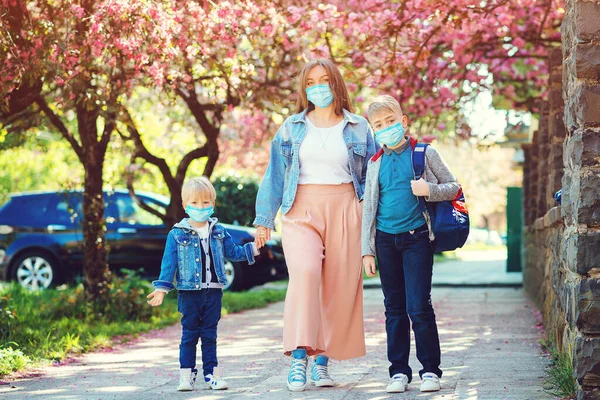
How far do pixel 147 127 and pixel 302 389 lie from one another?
790 inches

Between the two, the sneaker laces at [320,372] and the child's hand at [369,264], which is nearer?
the child's hand at [369,264]

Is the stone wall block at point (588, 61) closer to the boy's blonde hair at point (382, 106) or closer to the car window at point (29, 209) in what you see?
the boy's blonde hair at point (382, 106)

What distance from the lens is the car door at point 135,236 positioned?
15484mm

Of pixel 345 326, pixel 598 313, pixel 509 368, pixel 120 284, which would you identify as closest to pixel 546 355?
pixel 509 368

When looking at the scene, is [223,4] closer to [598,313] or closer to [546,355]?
[546,355]

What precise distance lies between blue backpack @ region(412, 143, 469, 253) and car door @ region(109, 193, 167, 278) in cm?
1005

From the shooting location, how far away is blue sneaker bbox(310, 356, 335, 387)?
609cm

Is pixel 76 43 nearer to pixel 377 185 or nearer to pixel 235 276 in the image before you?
pixel 377 185

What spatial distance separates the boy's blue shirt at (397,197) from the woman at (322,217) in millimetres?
300

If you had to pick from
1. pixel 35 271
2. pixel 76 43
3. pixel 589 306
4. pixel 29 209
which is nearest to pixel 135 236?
pixel 35 271

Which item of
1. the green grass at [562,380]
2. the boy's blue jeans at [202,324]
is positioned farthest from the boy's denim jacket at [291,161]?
the green grass at [562,380]

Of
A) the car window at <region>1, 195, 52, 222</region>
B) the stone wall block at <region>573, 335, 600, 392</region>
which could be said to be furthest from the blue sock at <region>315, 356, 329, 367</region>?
the car window at <region>1, 195, 52, 222</region>

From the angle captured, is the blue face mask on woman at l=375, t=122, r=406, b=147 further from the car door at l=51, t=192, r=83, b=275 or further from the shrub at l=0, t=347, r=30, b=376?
the car door at l=51, t=192, r=83, b=275

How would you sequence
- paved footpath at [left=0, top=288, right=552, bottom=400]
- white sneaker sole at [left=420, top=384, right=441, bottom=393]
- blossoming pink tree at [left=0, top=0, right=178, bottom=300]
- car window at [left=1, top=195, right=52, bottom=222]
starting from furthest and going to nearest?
car window at [left=1, top=195, right=52, bottom=222], blossoming pink tree at [left=0, top=0, right=178, bottom=300], paved footpath at [left=0, top=288, right=552, bottom=400], white sneaker sole at [left=420, top=384, right=441, bottom=393]
